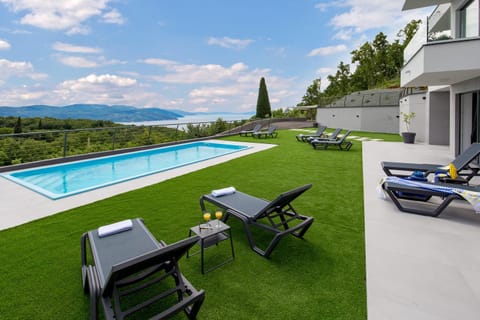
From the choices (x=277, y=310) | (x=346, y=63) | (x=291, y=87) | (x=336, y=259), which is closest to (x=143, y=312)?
(x=277, y=310)

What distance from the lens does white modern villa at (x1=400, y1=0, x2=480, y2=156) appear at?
20.7 ft

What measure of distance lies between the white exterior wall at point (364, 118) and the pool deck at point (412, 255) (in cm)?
1741

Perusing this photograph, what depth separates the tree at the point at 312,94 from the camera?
147ft

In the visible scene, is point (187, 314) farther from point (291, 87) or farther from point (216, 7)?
point (291, 87)

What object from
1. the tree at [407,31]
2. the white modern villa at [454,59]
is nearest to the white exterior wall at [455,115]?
the white modern villa at [454,59]

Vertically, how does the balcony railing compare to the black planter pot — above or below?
above

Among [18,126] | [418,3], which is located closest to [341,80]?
[418,3]

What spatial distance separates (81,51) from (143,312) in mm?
22206

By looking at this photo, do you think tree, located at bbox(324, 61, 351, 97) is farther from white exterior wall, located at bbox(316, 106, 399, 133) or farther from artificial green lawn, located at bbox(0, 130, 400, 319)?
artificial green lawn, located at bbox(0, 130, 400, 319)

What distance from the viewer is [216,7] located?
19.3 metres

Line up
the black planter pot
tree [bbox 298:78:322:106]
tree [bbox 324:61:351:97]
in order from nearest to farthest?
the black planter pot, tree [bbox 324:61:351:97], tree [bbox 298:78:322:106]

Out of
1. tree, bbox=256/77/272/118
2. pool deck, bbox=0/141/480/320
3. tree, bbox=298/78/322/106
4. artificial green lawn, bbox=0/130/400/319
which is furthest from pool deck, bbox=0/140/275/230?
tree, bbox=298/78/322/106

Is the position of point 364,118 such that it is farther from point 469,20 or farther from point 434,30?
point 434,30

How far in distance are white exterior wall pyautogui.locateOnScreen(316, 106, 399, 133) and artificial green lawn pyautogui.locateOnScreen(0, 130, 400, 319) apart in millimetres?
17615
